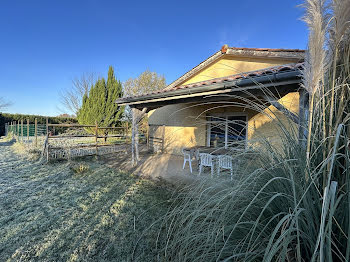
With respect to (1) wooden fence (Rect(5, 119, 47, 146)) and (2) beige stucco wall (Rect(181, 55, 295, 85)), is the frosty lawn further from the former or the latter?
(1) wooden fence (Rect(5, 119, 47, 146))

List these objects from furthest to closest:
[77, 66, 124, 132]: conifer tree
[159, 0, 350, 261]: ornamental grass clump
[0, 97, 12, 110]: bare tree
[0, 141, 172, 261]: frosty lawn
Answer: [0, 97, 12, 110]: bare tree → [77, 66, 124, 132]: conifer tree → [0, 141, 172, 261]: frosty lawn → [159, 0, 350, 261]: ornamental grass clump

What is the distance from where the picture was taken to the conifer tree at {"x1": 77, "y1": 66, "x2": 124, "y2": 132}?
1438 centimetres

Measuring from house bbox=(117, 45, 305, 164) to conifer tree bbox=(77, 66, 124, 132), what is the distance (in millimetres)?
5830

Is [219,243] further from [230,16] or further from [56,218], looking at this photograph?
[230,16]

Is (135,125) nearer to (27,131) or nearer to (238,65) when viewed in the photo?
(238,65)

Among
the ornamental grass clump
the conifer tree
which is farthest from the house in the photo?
the conifer tree

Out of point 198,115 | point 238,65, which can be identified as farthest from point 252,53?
point 198,115

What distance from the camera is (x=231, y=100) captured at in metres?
5.35

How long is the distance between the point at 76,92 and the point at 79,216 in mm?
23539

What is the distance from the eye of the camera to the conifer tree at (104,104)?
47.2 ft

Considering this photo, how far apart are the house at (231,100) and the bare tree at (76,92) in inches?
614

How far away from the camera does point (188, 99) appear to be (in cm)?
480

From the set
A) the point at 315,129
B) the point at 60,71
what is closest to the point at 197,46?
the point at 315,129

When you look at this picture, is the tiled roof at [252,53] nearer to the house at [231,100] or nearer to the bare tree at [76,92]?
the house at [231,100]
